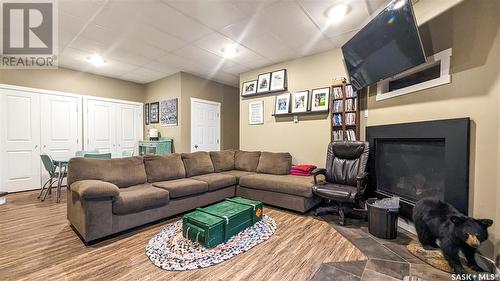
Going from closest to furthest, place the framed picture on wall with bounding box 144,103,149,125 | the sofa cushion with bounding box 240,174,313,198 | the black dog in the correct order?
the black dog < the sofa cushion with bounding box 240,174,313,198 < the framed picture on wall with bounding box 144,103,149,125

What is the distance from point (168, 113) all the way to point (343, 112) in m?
3.94

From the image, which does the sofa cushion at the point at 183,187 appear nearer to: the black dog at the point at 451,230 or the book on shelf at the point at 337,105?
the book on shelf at the point at 337,105

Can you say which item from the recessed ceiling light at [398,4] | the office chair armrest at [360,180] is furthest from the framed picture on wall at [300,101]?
the recessed ceiling light at [398,4]

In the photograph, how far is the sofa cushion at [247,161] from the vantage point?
4.19 m

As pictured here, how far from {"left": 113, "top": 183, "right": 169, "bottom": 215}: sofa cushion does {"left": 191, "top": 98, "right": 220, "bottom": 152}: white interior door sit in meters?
2.58

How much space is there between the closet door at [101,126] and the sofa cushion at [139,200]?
10.3ft

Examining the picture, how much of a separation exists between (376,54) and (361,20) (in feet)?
2.20

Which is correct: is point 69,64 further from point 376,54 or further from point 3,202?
point 376,54

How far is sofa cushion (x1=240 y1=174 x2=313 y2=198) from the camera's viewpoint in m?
2.99

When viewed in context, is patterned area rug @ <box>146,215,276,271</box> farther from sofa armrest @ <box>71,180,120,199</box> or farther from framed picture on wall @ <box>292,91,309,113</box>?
framed picture on wall @ <box>292,91,309,113</box>

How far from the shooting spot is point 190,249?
6.72 ft

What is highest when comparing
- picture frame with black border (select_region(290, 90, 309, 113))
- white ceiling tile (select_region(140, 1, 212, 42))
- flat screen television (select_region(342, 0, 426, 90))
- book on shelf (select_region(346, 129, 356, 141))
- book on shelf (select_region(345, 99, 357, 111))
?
white ceiling tile (select_region(140, 1, 212, 42))

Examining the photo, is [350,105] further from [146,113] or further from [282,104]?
[146,113]

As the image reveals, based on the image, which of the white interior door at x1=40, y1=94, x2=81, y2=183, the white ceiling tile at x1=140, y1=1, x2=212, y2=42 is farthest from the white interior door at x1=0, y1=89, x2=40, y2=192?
the white ceiling tile at x1=140, y1=1, x2=212, y2=42
